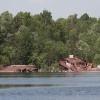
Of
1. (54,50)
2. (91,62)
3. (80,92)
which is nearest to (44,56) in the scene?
(54,50)

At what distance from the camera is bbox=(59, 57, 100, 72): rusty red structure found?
147500 millimetres

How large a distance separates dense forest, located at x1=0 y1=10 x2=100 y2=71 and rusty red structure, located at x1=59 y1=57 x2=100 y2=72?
1788 mm

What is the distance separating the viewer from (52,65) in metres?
145

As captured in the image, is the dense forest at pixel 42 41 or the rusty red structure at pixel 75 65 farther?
the rusty red structure at pixel 75 65

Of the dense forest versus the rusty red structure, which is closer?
the dense forest

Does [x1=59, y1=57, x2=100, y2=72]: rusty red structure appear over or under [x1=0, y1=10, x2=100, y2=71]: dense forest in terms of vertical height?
under

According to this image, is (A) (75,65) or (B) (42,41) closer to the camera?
(A) (75,65)

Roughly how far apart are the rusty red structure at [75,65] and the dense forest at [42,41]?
179cm

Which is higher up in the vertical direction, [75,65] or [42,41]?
[42,41]

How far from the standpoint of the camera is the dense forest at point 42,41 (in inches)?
5735

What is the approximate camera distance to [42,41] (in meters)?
151

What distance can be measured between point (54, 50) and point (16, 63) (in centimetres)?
1015

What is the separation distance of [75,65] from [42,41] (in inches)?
425

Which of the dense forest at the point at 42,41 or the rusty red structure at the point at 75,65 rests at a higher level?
the dense forest at the point at 42,41
